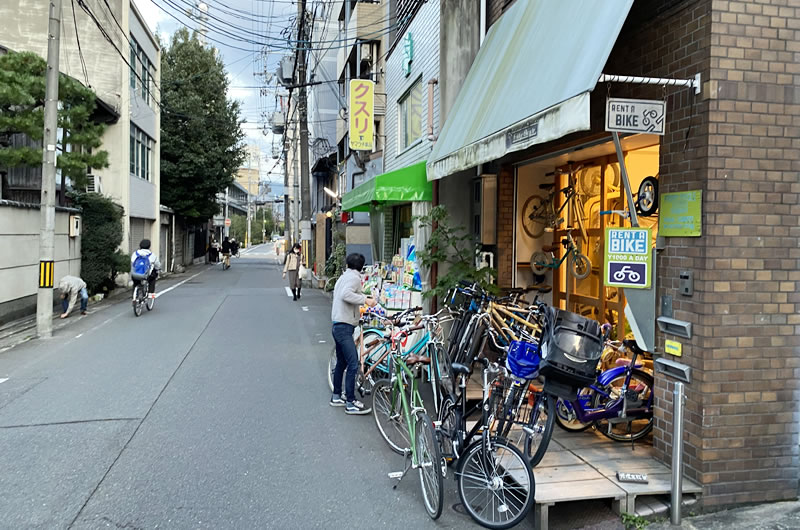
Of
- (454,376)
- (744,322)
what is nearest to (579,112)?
(744,322)

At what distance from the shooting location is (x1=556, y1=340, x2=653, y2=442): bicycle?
5.07 meters

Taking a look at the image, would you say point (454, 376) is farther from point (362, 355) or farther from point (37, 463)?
point (37, 463)

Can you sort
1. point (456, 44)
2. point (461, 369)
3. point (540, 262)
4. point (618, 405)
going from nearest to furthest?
point (461, 369) → point (618, 405) → point (540, 262) → point (456, 44)

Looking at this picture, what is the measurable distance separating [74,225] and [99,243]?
118cm

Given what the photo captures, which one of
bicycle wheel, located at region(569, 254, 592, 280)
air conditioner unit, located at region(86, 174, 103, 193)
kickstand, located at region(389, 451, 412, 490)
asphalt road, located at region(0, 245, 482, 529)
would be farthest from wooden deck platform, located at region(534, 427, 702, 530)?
air conditioner unit, located at region(86, 174, 103, 193)

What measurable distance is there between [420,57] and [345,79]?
14103mm

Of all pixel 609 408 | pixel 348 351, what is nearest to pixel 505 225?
pixel 348 351

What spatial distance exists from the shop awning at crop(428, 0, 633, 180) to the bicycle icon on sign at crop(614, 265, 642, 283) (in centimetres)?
123

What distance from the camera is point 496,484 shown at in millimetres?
3955

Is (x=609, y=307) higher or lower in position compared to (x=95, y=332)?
higher

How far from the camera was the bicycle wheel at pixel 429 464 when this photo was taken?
158 inches

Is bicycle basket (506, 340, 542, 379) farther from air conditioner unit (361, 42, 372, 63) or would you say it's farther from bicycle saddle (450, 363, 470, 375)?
air conditioner unit (361, 42, 372, 63)

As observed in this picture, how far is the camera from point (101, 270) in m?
17.3

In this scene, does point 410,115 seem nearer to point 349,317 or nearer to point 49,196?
point 49,196
